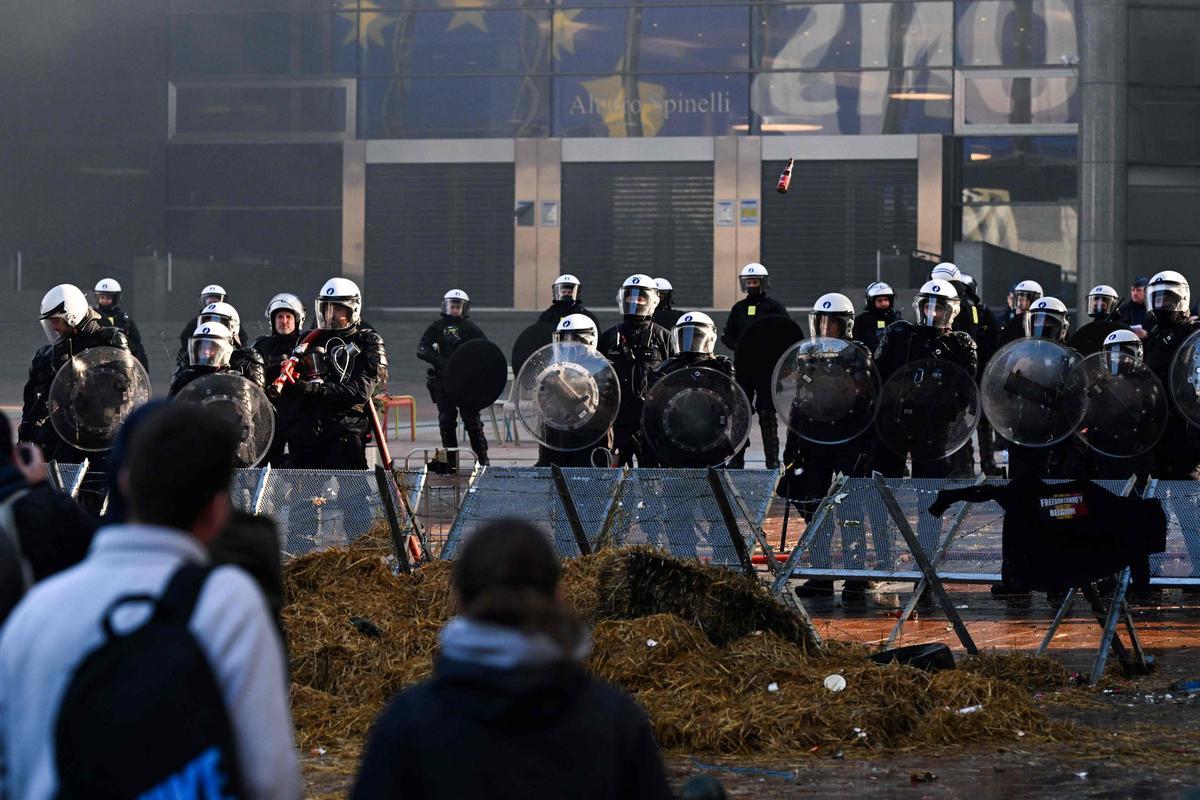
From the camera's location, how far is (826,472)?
12773 mm

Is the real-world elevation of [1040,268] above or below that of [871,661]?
above

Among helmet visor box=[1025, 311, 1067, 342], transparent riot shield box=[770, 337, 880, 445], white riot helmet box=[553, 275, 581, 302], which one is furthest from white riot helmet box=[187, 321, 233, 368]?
white riot helmet box=[553, 275, 581, 302]

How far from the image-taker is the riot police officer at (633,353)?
14477 millimetres

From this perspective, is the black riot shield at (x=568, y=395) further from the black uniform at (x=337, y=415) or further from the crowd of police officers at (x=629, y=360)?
the black uniform at (x=337, y=415)

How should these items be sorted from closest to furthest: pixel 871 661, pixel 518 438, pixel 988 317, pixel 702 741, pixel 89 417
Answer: pixel 702 741 < pixel 871 661 < pixel 89 417 < pixel 988 317 < pixel 518 438

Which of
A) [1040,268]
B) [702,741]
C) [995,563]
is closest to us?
[702,741]

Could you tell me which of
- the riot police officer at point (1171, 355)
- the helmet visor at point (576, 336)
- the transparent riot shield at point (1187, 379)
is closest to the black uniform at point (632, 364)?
the helmet visor at point (576, 336)

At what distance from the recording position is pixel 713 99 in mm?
37094

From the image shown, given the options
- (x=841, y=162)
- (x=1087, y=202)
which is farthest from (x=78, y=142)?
(x=1087, y=202)

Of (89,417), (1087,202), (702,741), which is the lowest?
(702,741)

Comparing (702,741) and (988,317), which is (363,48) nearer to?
(988,317)

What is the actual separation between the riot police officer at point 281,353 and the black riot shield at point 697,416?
97.6 inches

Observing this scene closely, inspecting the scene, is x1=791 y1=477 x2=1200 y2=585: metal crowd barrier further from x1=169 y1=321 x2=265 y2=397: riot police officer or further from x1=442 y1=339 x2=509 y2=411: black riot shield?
x1=442 y1=339 x2=509 y2=411: black riot shield

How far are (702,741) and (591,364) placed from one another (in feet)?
20.5
